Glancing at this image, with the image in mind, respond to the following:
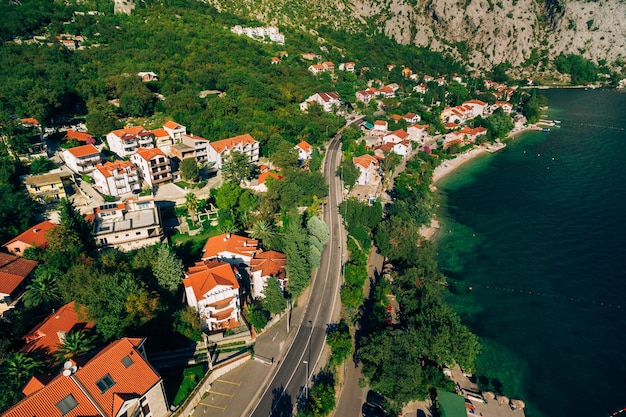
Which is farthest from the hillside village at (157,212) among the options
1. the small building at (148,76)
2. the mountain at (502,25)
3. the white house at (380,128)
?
the mountain at (502,25)

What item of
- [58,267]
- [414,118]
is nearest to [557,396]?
[58,267]

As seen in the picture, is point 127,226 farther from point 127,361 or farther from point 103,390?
point 103,390

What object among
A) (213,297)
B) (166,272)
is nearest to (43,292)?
(166,272)

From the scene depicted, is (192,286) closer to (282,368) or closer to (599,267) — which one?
(282,368)

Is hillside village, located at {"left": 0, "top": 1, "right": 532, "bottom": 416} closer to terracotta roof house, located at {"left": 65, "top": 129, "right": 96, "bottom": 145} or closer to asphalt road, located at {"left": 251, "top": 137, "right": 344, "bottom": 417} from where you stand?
terracotta roof house, located at {"left": 65, "top": 129, "right": 96, "bottom": 145}

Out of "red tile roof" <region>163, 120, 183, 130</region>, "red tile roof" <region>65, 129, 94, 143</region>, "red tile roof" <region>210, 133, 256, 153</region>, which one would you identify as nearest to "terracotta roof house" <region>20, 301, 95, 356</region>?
"red tile roof" <region>210, 133, 256, 153</region>

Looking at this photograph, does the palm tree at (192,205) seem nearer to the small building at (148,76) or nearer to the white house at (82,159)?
the white house at (82,159)
